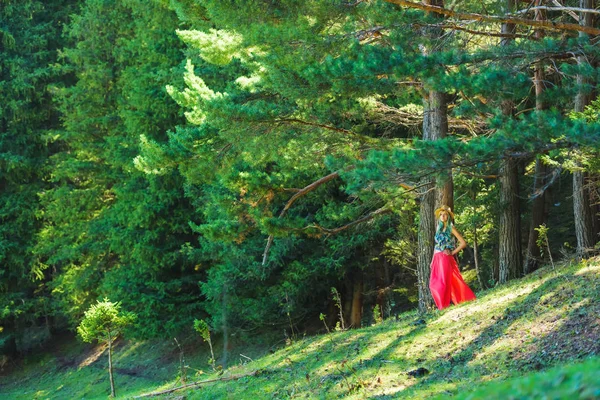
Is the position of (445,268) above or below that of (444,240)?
below

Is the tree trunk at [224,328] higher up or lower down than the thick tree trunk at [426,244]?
lower down

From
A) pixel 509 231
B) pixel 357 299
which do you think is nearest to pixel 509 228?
pixel 509 231

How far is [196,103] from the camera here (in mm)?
11977

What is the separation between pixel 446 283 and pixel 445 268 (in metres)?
0.24

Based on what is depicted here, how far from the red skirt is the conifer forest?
384 mm

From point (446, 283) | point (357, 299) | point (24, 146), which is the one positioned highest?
point (24, 146)

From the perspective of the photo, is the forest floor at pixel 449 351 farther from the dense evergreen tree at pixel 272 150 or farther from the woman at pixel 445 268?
the dense evergreen tree at pixel 272 150

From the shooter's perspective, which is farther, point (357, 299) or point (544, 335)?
point (357, 299)

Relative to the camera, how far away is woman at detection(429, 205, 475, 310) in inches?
465

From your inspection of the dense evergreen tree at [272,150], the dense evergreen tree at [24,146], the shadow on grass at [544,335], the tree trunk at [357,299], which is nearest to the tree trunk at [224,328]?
the dense evergreen tree at [272,150]

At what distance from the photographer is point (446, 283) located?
11.9 m

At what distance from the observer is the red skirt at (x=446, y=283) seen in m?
11.8

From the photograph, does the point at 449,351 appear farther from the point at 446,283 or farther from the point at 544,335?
the point at 446,283

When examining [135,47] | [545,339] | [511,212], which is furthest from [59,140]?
[545,339]
